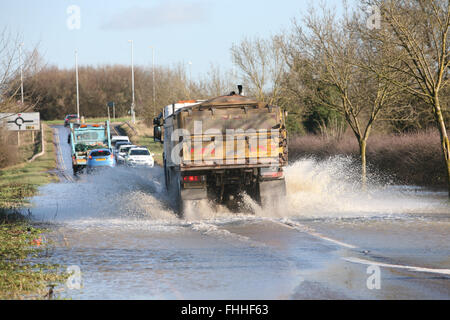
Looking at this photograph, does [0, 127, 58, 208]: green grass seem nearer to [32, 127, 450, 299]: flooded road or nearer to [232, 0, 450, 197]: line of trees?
[32, 127, 450, 299]: flooded road

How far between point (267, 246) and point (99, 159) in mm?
28753

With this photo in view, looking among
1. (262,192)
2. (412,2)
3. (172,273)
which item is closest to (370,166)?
(412,2)

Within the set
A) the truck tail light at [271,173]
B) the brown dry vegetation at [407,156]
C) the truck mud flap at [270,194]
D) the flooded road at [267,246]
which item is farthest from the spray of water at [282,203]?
the brown dry vegetation at [407,156]

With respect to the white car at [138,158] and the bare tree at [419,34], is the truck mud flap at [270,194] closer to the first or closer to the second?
the bare tree at [419,34]

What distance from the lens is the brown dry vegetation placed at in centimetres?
2669

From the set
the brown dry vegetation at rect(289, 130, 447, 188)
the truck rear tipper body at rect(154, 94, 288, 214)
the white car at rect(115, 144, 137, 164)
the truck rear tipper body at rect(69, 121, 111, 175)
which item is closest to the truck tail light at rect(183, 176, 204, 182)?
the truck rear tipper body at rect(154, 94, 288, 214)

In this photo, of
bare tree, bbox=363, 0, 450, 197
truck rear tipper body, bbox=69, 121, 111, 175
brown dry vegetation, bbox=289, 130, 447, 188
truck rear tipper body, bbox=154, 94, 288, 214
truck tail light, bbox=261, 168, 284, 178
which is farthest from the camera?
truck rear tipper body, bbox=69, 121, 111, 175

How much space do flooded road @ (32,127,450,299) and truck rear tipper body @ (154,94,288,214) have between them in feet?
1.91

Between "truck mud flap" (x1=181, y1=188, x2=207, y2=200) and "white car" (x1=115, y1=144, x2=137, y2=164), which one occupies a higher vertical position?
"white car" (x1=115, y1=144, x2=137, y2=164)

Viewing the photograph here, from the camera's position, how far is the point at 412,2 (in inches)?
821

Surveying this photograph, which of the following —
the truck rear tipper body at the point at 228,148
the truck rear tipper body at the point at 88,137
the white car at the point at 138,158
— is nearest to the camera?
the truck rear tipper body at the point at 228,148

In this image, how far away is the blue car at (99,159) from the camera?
39.3 metres

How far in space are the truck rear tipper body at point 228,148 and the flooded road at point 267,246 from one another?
58 cm
